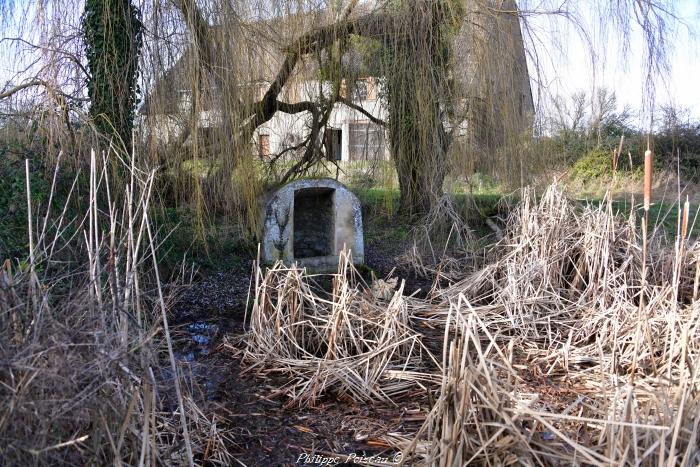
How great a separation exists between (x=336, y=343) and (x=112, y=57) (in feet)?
10.0

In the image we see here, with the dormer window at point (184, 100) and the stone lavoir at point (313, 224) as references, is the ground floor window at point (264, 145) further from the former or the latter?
the dormer window at point (184, 100)

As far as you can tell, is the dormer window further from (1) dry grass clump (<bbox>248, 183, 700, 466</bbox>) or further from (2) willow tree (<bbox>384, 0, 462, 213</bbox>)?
(2) willow tree (<bbox>384, 0, 462, 213</bbox>)

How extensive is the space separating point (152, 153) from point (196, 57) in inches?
33.6

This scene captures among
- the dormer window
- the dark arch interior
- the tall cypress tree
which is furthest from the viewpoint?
the dark arch interior

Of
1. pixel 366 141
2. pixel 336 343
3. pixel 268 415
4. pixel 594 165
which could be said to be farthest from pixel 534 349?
pixel 594 165

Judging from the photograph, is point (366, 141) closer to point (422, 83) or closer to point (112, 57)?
point (422, 83)

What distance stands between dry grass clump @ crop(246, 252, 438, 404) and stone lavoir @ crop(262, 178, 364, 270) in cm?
217


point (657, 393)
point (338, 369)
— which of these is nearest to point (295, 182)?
point (338, 369)

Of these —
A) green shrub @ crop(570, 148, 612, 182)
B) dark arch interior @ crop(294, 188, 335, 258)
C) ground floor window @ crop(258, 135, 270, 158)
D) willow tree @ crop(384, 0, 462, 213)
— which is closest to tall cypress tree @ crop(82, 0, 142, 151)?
ground floor window @ crop(258, 135, 270, 158)

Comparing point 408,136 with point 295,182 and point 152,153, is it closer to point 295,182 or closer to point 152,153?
point 295,182

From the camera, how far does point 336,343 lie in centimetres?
379

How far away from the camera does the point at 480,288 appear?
5.23 m

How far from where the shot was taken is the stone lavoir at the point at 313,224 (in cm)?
644

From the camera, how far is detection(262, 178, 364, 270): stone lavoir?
6.44 m
